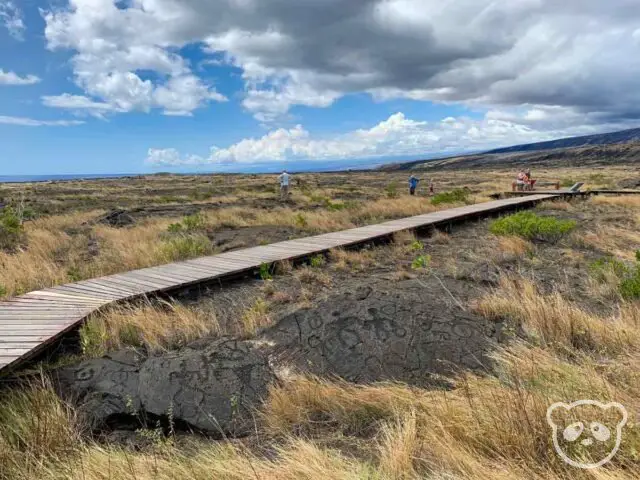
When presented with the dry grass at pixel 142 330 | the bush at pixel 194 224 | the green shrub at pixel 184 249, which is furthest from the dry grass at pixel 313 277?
the bush at pixel 194 224

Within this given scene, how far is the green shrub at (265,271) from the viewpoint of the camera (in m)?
8.17

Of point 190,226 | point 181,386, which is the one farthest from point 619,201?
point 181,386

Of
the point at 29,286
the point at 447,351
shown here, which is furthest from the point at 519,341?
the point at 29,286

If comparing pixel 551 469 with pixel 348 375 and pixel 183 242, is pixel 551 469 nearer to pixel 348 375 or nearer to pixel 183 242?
pixel 348 375

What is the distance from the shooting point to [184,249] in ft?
34.5

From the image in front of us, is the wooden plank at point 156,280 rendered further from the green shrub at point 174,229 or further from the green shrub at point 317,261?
the green shrub at point 174,229

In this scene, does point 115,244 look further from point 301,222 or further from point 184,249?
point 301,222

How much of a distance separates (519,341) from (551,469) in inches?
83.1

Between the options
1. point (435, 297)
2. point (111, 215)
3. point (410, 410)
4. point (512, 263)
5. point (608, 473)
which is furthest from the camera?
point (111, 215)

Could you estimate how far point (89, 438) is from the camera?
12.0ft

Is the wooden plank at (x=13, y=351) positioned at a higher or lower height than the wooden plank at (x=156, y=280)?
lower

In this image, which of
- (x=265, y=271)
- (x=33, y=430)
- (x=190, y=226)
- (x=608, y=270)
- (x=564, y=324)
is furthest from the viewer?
(x=190, y=226)

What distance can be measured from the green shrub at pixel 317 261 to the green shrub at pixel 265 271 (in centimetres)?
96

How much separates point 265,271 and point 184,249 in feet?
10.1
